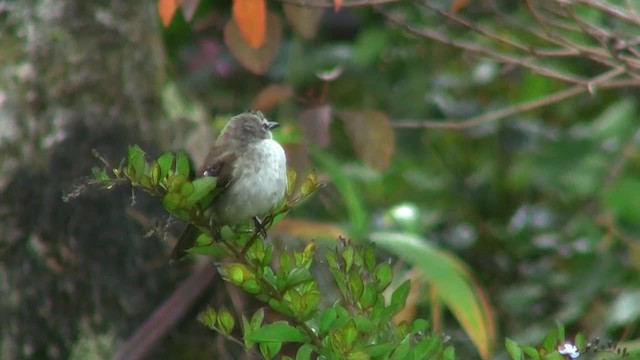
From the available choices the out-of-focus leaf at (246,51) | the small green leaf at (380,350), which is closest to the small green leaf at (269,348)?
the small green leaf at (380,350)

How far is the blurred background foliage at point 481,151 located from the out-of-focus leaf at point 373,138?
1.05 feet

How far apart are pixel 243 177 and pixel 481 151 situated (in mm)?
2740

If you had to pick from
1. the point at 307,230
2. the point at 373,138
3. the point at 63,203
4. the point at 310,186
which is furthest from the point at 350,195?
the point at 310,186

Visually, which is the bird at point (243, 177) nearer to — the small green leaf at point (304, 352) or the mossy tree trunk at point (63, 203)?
the small green leaf at point (304, 352)

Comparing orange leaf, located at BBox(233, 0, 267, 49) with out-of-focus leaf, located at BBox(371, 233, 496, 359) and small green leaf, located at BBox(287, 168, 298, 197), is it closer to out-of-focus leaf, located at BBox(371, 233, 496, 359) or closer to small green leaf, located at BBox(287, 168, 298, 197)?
small green leaf, located at BBox(287, 168, 298, 197)

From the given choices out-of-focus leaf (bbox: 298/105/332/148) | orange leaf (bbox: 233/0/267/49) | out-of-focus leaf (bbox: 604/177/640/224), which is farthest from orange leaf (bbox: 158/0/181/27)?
out-of-focus leaf (bbox: 604/177/640/224)

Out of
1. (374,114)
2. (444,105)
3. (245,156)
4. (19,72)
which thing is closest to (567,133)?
(444,105)

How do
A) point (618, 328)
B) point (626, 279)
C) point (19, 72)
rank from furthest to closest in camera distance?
1. point (626, 279)
2. point (618, 328)
3. point (19, 72)

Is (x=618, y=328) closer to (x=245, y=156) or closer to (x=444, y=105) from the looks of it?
(x=444, y=105)

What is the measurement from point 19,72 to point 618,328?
6.91 feet

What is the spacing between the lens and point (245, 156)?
246 centimetres

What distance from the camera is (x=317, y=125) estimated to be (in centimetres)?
323

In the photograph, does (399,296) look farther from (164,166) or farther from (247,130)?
(247,130)

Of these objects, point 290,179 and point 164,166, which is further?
point 290,179
